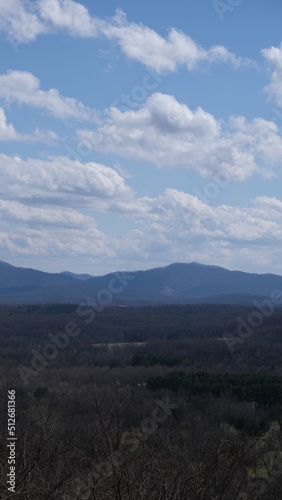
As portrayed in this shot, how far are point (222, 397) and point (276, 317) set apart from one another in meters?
57.9

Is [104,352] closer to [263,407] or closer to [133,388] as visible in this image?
[133,388]

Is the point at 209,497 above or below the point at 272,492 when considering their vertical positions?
above

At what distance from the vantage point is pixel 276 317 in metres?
89.1

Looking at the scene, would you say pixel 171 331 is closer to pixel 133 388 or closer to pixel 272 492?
pixel 133 388

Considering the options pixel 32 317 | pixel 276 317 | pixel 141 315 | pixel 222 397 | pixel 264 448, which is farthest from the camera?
pixel 141 315

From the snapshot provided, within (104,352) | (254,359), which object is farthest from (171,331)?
(254,359)

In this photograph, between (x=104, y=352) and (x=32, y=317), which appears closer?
(x=104, y=352)

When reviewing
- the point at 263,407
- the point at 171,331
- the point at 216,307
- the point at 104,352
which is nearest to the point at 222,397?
the point at 263,407

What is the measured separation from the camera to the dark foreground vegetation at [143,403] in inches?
255

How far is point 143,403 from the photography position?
31609 mm

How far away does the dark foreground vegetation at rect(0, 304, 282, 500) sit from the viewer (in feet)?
21.2

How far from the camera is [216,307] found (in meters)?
128

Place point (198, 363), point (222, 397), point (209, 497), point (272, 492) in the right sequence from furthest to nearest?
point (198, 363) < point (222, 397) < point (272, 492) < point (209, 497)

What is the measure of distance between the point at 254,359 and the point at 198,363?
9181 mm
